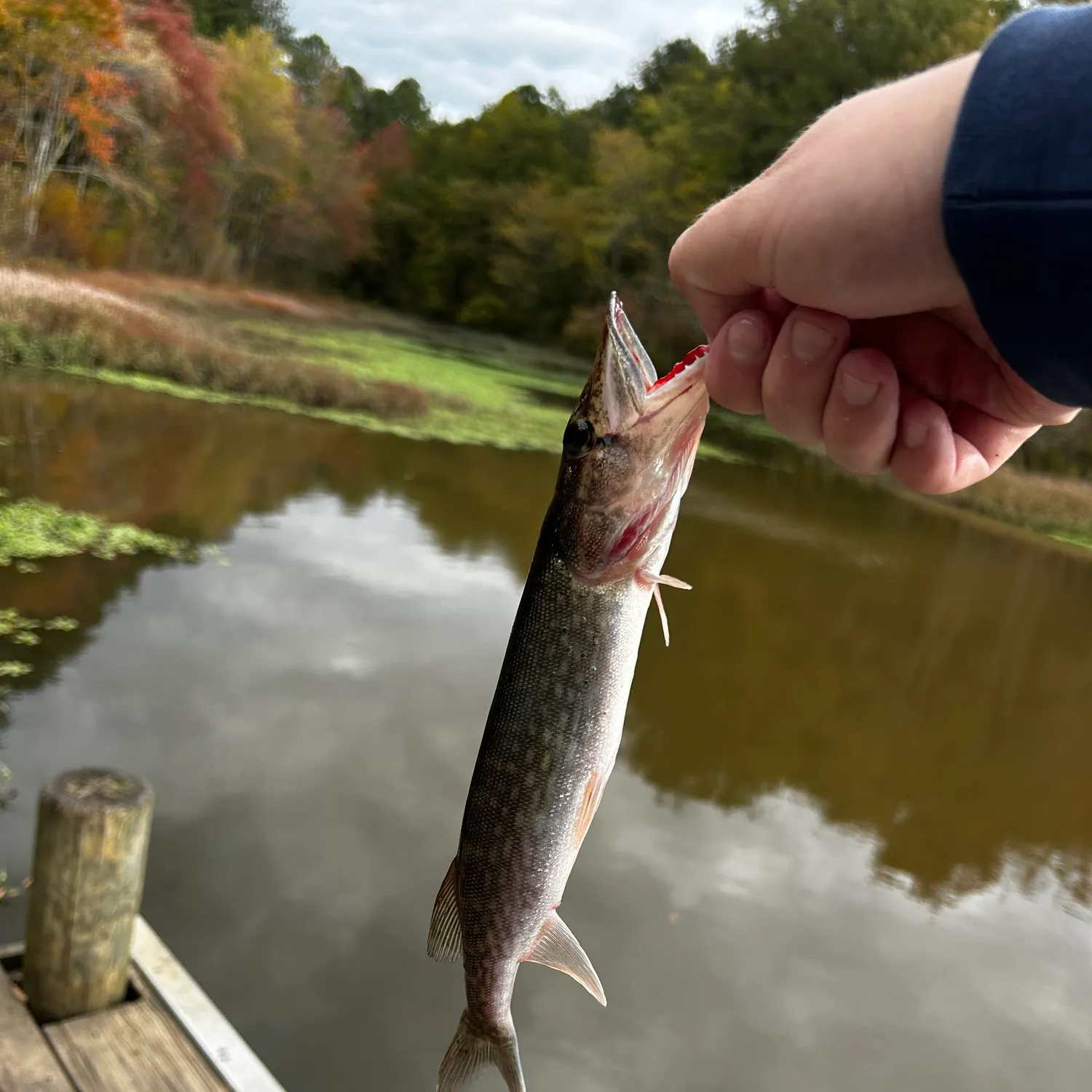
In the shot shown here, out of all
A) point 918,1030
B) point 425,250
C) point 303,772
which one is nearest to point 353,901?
point 303,772

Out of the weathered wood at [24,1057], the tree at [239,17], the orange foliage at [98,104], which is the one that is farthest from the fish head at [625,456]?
the tree at [239,17]

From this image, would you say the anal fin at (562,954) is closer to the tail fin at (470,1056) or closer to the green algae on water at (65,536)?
the tail fin at (470,1056)

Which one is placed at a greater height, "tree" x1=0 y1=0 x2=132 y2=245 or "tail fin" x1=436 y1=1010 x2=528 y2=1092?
"tree" x1=0 y1=0 x2=132 y2=245

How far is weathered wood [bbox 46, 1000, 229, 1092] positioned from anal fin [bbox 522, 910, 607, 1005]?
159cm

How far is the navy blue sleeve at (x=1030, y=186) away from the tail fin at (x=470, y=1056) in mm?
1292

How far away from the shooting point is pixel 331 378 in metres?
15.8

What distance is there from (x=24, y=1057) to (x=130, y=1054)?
0.27 m

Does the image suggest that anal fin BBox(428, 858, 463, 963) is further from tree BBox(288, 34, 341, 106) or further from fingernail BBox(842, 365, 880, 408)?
tree BBox(288, 34, 341, 106)

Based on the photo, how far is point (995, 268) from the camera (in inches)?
34.6

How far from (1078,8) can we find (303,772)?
5036mm

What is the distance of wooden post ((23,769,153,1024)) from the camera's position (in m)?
2.80

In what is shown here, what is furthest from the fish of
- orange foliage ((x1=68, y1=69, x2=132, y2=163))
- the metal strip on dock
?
orange foliage ((x1=68, y1=69, x2=132, y2=163))

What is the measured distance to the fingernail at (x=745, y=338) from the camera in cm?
134

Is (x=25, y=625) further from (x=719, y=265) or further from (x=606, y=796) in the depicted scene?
(x=719, y=265)
